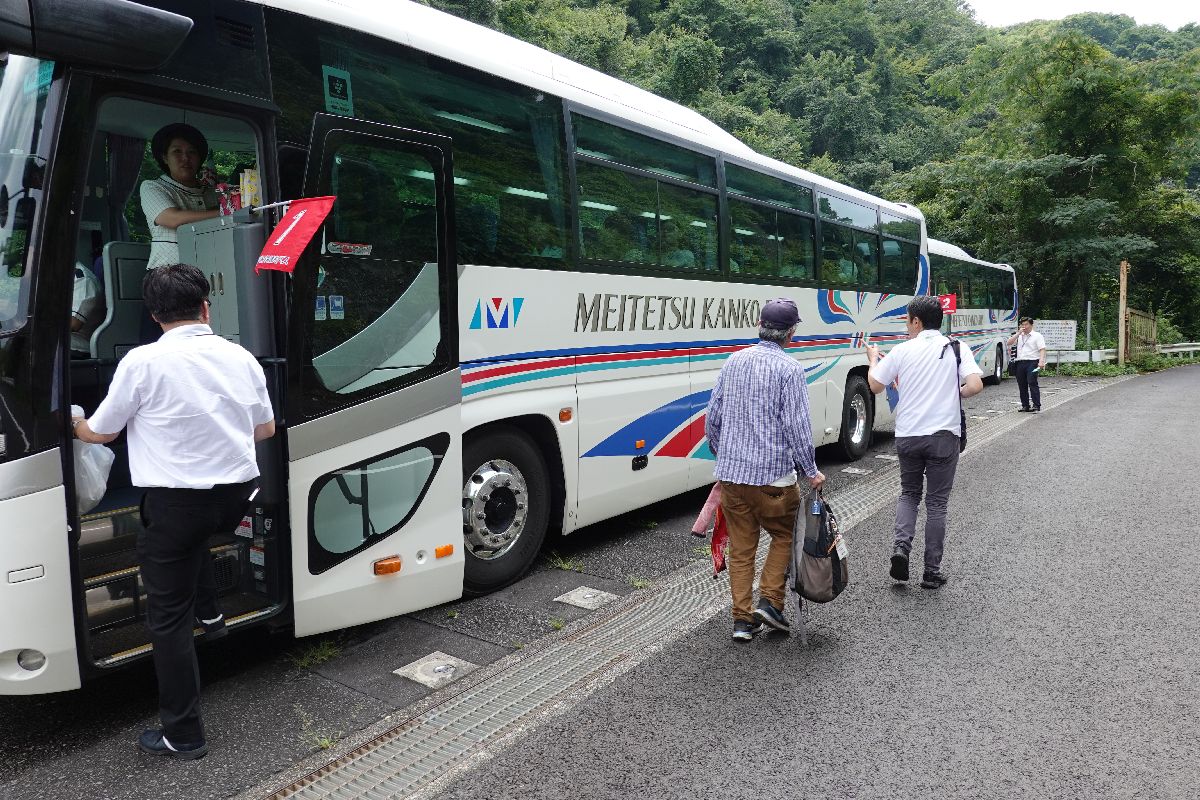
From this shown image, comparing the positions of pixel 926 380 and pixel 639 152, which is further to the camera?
pixel 639 152

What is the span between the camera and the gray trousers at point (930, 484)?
5.48 metres

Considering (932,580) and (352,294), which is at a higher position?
(352,294)

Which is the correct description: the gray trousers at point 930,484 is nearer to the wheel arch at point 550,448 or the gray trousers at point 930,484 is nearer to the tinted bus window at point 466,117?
the wheel arch at point 550,448

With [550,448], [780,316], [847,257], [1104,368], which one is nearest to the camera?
[780,316]

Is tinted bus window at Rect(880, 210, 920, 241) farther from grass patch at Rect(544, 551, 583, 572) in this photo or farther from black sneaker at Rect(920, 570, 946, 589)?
grass patch at Rect(544, 551, 583, 572)

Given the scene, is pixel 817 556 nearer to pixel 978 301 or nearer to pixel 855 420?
pixel 855 420

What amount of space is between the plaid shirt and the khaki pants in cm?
11

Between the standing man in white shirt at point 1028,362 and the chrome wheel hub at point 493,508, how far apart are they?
12.3 meters

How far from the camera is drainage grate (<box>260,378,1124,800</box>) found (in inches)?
129

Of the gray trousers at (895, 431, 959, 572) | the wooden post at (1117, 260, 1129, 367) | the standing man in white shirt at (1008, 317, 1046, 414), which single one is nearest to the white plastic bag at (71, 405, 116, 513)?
the gray trousers at (895, 431, 959, 572)

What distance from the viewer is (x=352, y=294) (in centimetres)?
428

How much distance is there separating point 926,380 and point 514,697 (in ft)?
11.0

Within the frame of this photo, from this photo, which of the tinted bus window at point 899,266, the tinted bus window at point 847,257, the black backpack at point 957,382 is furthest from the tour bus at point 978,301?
the black backpack at point 957,382

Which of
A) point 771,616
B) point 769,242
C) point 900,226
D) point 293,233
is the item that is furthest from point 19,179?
point 900,226
